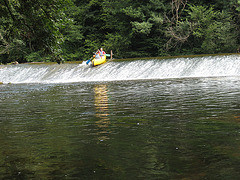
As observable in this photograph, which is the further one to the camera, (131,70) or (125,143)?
(131,70)

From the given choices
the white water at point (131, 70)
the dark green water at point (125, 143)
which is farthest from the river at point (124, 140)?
the white water at point (131, 70)

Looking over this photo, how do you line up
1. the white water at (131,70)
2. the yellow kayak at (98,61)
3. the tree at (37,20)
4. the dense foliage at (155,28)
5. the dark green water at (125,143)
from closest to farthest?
the dark green water at (125,143), the tree at (37,20), the white water at (131,70), the yellow kayak at (98,61), the dense foliage at (155,28)

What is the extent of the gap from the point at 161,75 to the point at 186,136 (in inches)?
767

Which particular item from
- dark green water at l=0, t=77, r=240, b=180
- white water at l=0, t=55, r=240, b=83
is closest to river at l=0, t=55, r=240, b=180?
dark green water at l=0, t=77, r=240, b=180

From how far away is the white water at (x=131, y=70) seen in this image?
24250 millimetres

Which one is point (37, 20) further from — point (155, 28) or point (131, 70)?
point (155, 28)

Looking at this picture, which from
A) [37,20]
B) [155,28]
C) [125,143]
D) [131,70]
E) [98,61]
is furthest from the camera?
[155,28]

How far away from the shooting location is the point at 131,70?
89.2 feet

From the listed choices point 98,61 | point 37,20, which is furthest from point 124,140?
point 98,61

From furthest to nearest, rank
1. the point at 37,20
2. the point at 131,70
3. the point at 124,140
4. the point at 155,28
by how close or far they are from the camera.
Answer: the point at 155,28, the point at 131,70, the point at 37,20, the point at 124,140

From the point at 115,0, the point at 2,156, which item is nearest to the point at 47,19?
the point at 2,156

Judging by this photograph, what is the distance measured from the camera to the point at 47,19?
1071cm

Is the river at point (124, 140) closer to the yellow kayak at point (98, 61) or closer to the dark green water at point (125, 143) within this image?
the dark green water at point (125, 143)

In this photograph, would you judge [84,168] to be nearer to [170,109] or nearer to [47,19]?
[170,109]
